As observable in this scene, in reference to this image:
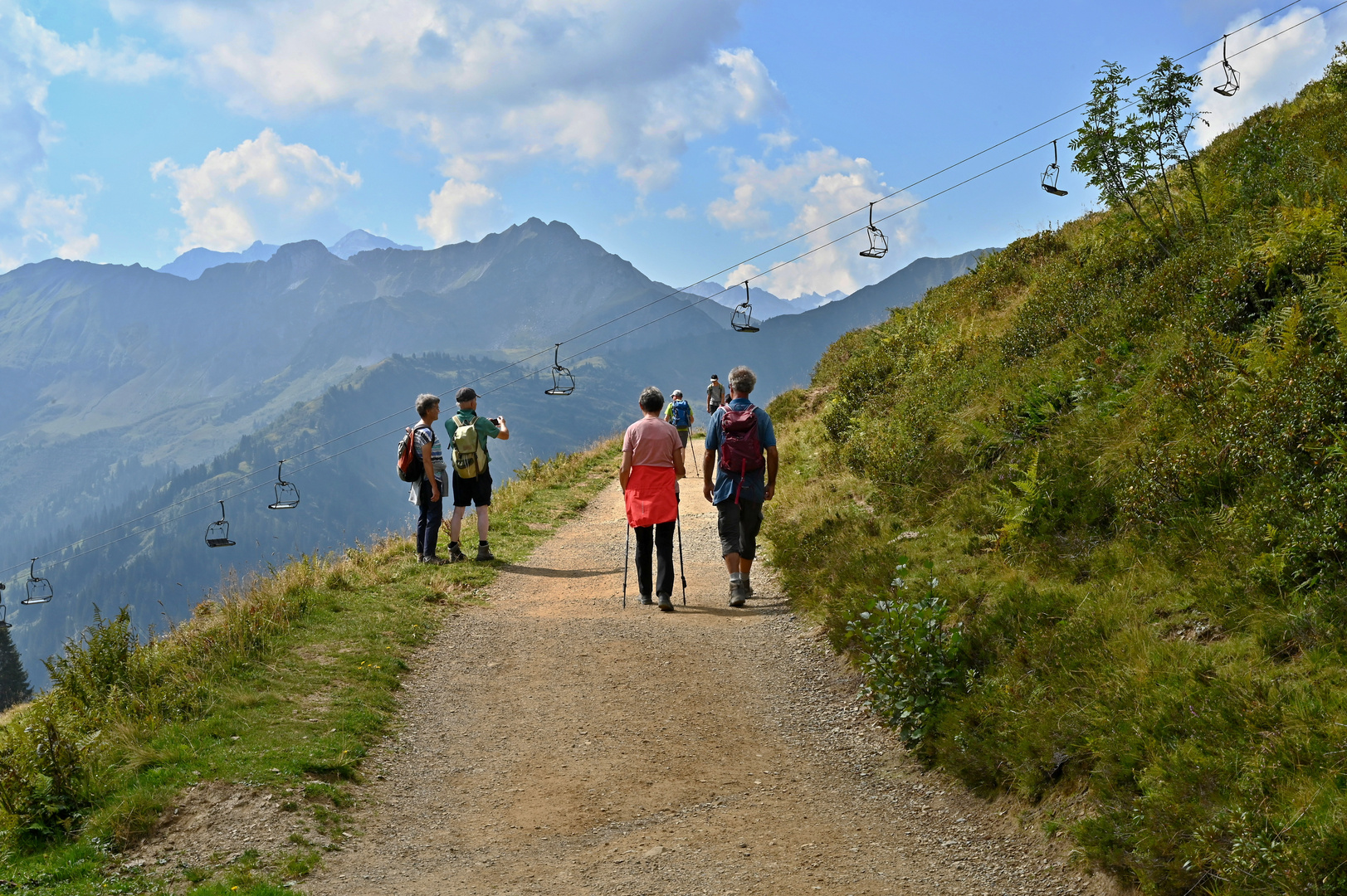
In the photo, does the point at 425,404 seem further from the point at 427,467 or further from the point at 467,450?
the point at 427,467

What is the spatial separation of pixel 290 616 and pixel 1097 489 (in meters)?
7.57

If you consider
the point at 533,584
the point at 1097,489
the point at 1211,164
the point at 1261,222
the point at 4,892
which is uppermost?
the point at 1211,164

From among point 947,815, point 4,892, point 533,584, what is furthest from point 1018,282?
point 4,892

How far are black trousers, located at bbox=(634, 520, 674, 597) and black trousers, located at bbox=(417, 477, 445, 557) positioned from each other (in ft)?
10.1

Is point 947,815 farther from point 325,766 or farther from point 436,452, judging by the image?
point 436,452

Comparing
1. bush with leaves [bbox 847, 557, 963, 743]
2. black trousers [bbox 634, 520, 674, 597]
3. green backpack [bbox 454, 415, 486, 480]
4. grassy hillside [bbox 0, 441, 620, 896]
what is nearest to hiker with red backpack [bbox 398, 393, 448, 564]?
green backpack [bbox 454, 415, 486, 480]

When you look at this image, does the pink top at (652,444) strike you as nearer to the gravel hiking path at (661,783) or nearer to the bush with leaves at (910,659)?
the gravel hiking path at (661,783)

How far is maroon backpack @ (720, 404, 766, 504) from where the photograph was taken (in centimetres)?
929

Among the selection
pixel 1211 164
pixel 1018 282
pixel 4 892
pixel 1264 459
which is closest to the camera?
pixel 4 892

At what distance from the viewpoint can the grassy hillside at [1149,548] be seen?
3.81 m

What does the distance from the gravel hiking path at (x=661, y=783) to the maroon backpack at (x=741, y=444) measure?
1.47 metres

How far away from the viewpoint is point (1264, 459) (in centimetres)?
581

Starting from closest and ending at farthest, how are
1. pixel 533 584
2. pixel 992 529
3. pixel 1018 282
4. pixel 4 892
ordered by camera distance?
pixel 4 892
pixel 992 529
pixel 533 584
pixel 1018 282

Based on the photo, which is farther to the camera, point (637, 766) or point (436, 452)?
point (436, 452)
